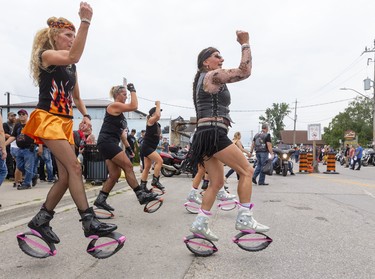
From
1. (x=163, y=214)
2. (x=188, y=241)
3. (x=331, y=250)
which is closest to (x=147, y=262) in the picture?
(x=188, y=241)

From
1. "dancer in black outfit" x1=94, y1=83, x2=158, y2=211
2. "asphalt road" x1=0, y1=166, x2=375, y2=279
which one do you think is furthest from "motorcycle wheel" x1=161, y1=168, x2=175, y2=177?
"dancer in black outfit" x1=94, y1=83, x2=158, y2=211

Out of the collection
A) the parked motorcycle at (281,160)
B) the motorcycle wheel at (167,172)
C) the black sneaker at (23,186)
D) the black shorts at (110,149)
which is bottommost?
the motorcycle wheel at (167,172)

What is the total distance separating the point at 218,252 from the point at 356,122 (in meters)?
90.5

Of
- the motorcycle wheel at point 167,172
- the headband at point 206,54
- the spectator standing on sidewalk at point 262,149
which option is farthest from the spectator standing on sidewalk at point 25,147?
the motorcycle wheel at point 167,172

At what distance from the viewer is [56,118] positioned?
2.96 metres

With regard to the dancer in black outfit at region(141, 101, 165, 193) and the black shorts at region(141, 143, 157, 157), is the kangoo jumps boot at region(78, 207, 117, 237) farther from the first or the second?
the black shorts at region(141, 143, 157, 157)

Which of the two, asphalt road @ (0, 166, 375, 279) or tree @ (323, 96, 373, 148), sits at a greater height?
tree @ (323, 96, 373, 148)

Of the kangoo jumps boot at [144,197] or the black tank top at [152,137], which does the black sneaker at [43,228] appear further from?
the black tank top at [152,137]

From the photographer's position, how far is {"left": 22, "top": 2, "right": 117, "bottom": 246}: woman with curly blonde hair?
2855mm

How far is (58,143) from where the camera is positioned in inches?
114

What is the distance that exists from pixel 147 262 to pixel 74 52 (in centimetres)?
184

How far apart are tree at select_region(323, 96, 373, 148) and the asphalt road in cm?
8367

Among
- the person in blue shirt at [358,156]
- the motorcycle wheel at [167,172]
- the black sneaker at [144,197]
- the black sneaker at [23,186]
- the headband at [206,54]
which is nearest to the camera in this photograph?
the headband at [206,54]

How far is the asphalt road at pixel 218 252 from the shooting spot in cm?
275
